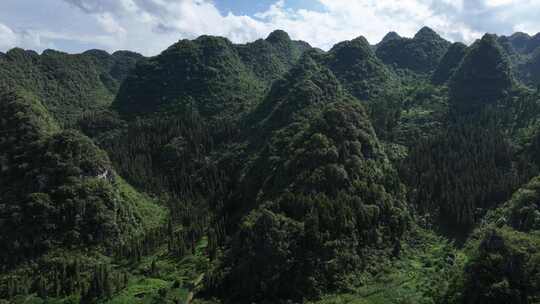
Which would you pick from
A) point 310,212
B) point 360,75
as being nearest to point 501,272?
point 310,212

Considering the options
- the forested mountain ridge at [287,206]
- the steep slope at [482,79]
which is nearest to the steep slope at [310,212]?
the forested mountain ridge at [287,206]

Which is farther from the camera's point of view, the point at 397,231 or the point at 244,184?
the point at 244,184

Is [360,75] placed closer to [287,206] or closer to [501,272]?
[287,206]

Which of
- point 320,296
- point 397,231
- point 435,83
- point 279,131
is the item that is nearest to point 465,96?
point 435,83

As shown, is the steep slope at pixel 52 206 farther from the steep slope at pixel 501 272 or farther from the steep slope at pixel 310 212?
the steep slope at pixel 501 272

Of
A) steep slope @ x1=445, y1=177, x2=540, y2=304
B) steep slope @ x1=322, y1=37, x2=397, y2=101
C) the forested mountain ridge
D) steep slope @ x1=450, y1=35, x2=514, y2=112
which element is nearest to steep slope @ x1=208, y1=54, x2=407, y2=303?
the forested mountain ridge

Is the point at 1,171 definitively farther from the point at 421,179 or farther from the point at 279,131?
the point at 421,179
